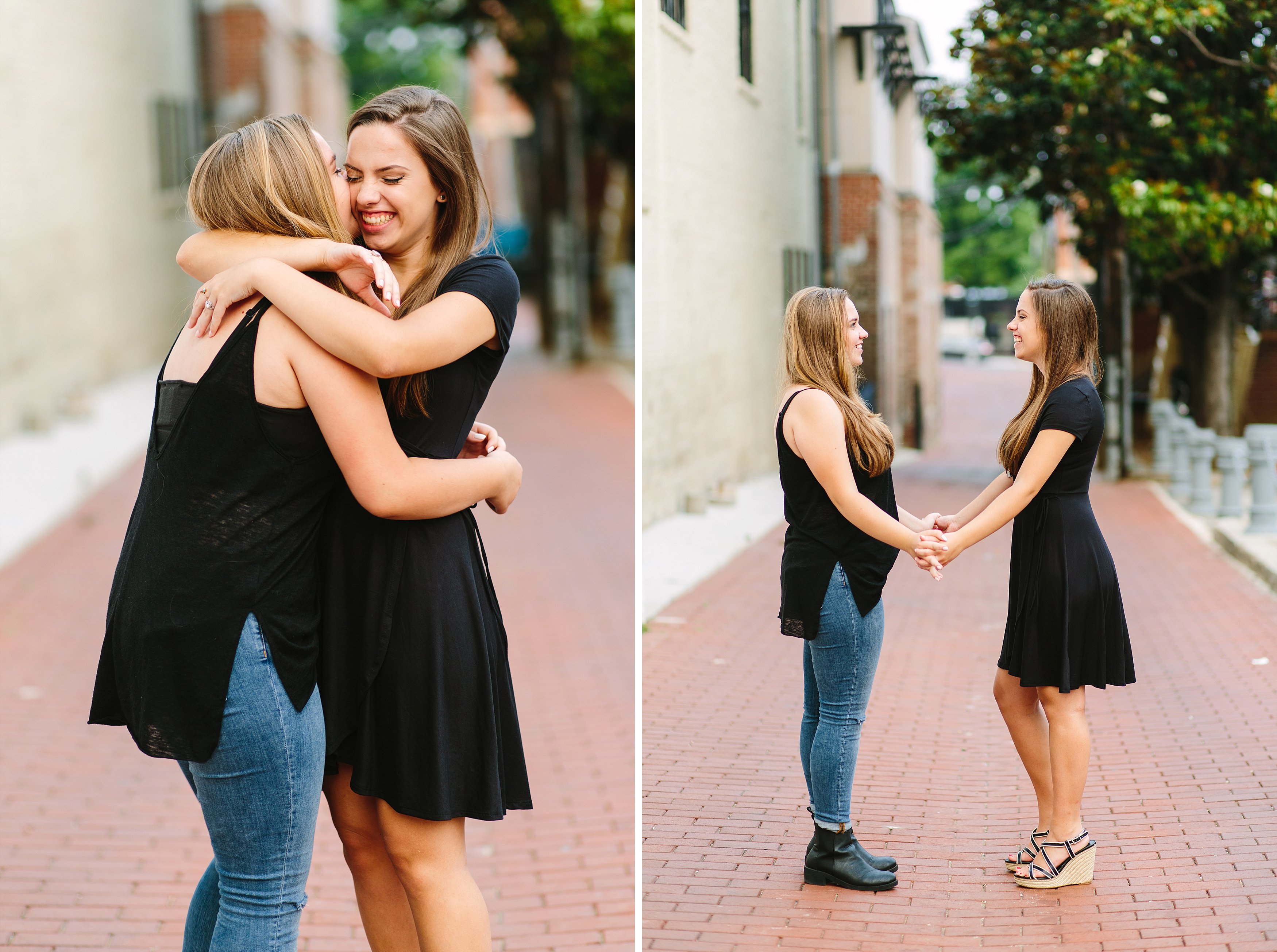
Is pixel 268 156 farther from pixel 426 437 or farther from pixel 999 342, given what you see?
pixel 999 342

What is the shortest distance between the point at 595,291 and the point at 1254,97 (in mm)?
27667

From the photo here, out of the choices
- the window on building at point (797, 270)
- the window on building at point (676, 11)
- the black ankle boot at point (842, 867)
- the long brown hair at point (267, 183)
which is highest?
the window on building at point (676, 11)

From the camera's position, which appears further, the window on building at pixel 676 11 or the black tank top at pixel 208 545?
the window on building at pixel 676 11

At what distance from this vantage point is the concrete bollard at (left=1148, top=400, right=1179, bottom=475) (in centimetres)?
339

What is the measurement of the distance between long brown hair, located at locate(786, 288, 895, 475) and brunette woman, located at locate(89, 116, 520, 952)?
1047mm

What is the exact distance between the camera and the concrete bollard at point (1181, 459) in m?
3.34

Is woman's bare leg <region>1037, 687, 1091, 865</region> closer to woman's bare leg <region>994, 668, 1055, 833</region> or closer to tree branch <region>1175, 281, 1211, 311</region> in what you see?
woman's bare leg <region>994, 668, 1055, 833</region>

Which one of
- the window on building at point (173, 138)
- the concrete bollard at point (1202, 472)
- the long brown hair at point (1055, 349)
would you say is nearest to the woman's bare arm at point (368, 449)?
the long brown hair at point (1055, 349)

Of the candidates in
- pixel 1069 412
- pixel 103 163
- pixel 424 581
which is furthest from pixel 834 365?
pixel 103 163

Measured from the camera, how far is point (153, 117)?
1892cm

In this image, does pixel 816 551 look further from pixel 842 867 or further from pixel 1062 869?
pixel 1062 869

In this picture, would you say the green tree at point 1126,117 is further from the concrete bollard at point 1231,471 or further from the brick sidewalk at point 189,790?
the brick sidewalk at point 189,790

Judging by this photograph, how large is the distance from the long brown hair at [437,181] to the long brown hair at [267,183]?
0.18m

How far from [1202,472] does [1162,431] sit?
22 cm
